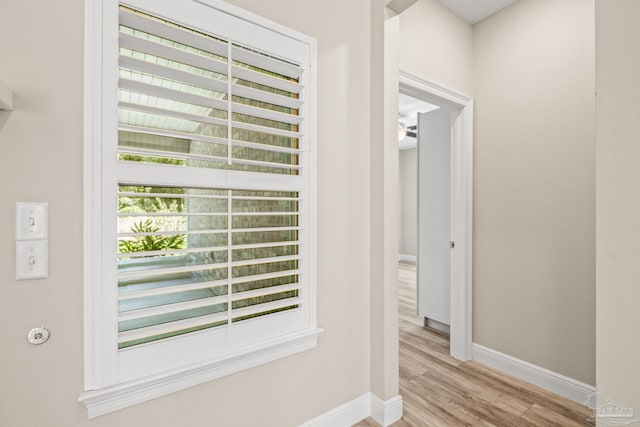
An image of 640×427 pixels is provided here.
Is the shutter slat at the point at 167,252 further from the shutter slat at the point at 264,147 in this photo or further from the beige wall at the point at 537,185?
the beige wall at the point at 537,185

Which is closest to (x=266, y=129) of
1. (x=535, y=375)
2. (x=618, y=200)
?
(x=618, y=200)

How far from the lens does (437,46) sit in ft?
7.48

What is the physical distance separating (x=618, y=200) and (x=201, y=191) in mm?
1478

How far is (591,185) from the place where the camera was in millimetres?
1920

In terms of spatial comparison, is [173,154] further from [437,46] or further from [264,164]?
[437,46]

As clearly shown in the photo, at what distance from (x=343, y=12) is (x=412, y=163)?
20.7ft

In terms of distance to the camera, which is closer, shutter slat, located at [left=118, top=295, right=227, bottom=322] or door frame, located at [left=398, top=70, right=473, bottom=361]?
shutter slat, located at [left=118, top=295, right=227, bottom=322]

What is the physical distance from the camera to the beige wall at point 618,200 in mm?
837

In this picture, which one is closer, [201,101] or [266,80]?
[201,101]

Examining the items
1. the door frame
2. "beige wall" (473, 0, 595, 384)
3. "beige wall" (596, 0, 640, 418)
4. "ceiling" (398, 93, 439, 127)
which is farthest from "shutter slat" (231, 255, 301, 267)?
"ceiling" (398, 93, 439, 127)

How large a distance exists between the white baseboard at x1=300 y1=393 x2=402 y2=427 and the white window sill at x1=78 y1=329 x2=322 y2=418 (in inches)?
Result: 18.0
